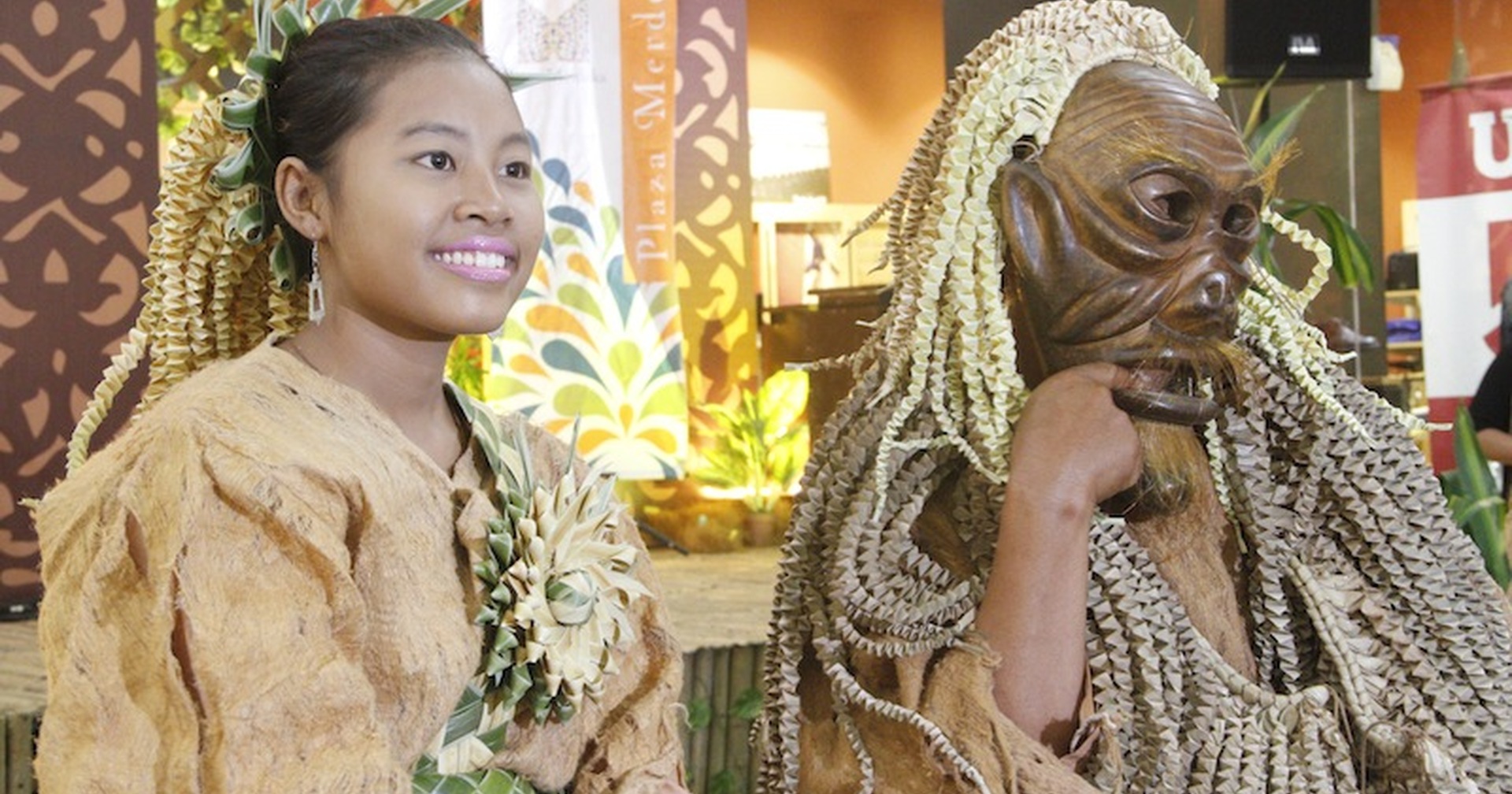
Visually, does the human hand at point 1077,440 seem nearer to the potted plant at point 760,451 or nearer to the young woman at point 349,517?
the young woman at point 349,517

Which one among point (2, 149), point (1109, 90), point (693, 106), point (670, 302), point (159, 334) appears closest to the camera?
point (159, 334)

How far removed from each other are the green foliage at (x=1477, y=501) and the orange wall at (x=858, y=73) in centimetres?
560

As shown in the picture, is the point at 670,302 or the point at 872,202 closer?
the point at 670,302

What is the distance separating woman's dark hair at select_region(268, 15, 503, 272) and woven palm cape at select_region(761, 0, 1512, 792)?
1.75 feet

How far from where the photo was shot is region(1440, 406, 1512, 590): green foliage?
2641 mm

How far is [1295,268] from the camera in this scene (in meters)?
3.88

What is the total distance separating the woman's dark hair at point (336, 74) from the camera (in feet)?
4.66

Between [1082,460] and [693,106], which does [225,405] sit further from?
[693,106]

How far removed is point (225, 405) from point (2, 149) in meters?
2.73

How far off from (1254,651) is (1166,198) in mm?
476

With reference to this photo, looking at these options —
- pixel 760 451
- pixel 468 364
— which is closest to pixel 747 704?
pixel 468 364

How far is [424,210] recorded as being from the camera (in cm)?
140

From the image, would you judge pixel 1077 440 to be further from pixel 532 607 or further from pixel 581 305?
pixel 581 305

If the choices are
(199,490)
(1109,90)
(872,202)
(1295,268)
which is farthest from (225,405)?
(872,202)
